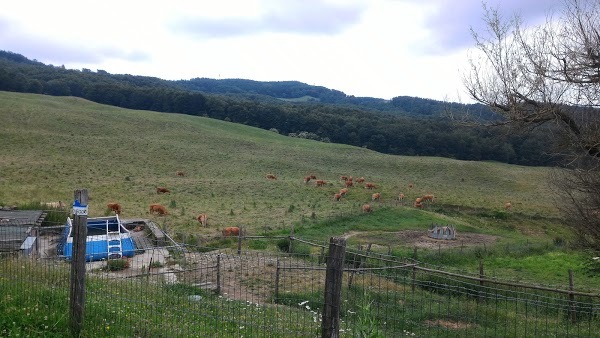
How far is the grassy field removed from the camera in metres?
28.8

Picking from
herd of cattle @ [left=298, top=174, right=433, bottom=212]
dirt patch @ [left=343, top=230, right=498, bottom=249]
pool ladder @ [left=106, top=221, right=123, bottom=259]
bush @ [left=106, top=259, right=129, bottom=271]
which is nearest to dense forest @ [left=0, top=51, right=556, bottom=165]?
herd of cattle @ [left=298, top=174, right=433, bottom=212]

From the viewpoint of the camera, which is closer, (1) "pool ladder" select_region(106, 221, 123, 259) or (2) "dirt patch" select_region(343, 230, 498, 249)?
(1) "pool ladder" select_region(106, 221, 123, 259)

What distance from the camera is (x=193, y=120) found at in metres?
84.5

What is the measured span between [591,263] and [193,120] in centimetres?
7141

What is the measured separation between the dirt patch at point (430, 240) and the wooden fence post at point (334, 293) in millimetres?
19629

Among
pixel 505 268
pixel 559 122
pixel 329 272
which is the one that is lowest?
pixel 505 268

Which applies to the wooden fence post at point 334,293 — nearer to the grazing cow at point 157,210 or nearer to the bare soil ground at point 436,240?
the bare soil ground at point 436,240

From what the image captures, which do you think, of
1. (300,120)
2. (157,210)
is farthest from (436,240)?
(300,120)

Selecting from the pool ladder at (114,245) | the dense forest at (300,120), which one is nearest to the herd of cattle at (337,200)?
the pool ladder at (114,245)

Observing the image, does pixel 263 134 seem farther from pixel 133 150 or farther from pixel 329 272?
pixel 329 272

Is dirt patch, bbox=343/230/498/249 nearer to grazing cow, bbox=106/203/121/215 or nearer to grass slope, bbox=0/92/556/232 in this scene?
grass slope, bbox=0/92/556/232

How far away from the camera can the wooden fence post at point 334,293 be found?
5199mm

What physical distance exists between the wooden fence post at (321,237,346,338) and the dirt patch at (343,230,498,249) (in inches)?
773

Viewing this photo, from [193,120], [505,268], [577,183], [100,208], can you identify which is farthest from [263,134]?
[577,183]
